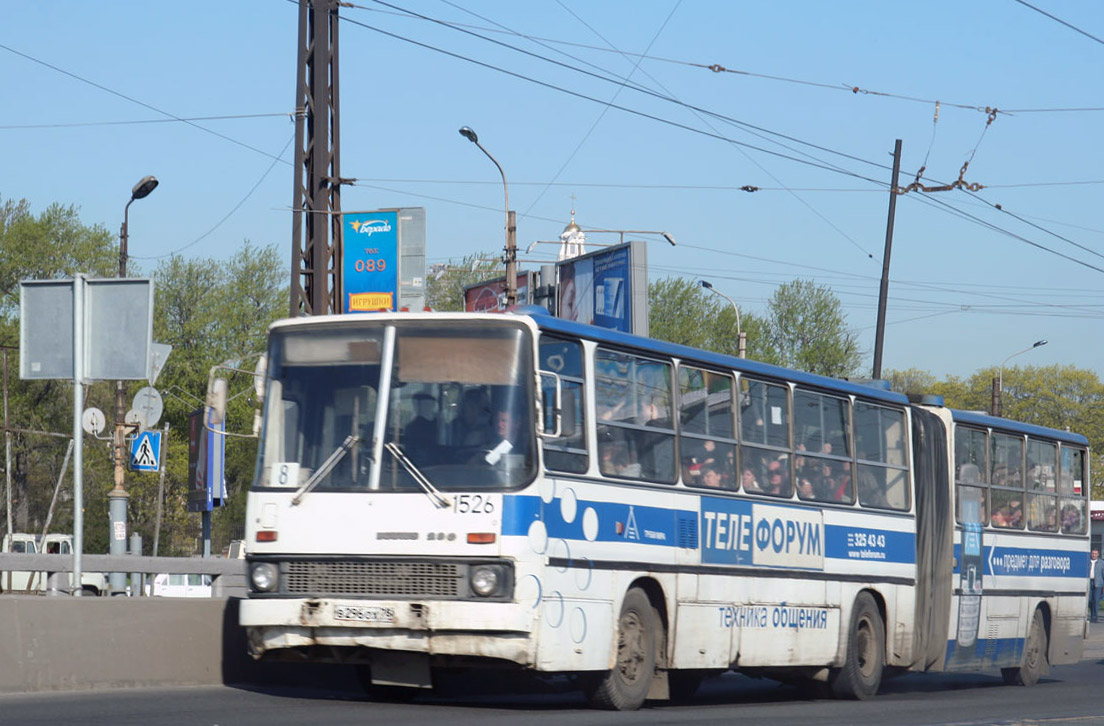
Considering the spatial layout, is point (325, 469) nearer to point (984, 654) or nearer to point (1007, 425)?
point (984, 654)

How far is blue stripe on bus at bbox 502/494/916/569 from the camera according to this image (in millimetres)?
11531

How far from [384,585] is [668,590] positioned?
262cm

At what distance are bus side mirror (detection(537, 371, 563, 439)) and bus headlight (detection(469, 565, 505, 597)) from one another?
0.98 metres

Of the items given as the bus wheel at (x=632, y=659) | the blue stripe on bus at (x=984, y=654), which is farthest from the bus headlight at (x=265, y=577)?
the blue stripe on bus at (x=984, y=654)

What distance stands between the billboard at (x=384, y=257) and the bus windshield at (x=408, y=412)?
463 inches

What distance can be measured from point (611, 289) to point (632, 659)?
28.6 meters

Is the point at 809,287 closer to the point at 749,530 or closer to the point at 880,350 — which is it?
the point at 880,350

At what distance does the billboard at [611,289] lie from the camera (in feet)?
131

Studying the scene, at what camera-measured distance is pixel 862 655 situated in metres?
16.3

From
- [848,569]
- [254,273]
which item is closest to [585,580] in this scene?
[848,569]

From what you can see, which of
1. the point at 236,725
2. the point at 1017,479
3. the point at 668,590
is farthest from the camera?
the point at 1017,479

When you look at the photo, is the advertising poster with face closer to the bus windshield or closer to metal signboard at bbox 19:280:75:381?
metal signboard at bbox 19:280:75:381

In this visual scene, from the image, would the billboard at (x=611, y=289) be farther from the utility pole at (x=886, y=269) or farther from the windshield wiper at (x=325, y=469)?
the windshield wiper at (x=325, y=469)

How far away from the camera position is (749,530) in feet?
46.6
